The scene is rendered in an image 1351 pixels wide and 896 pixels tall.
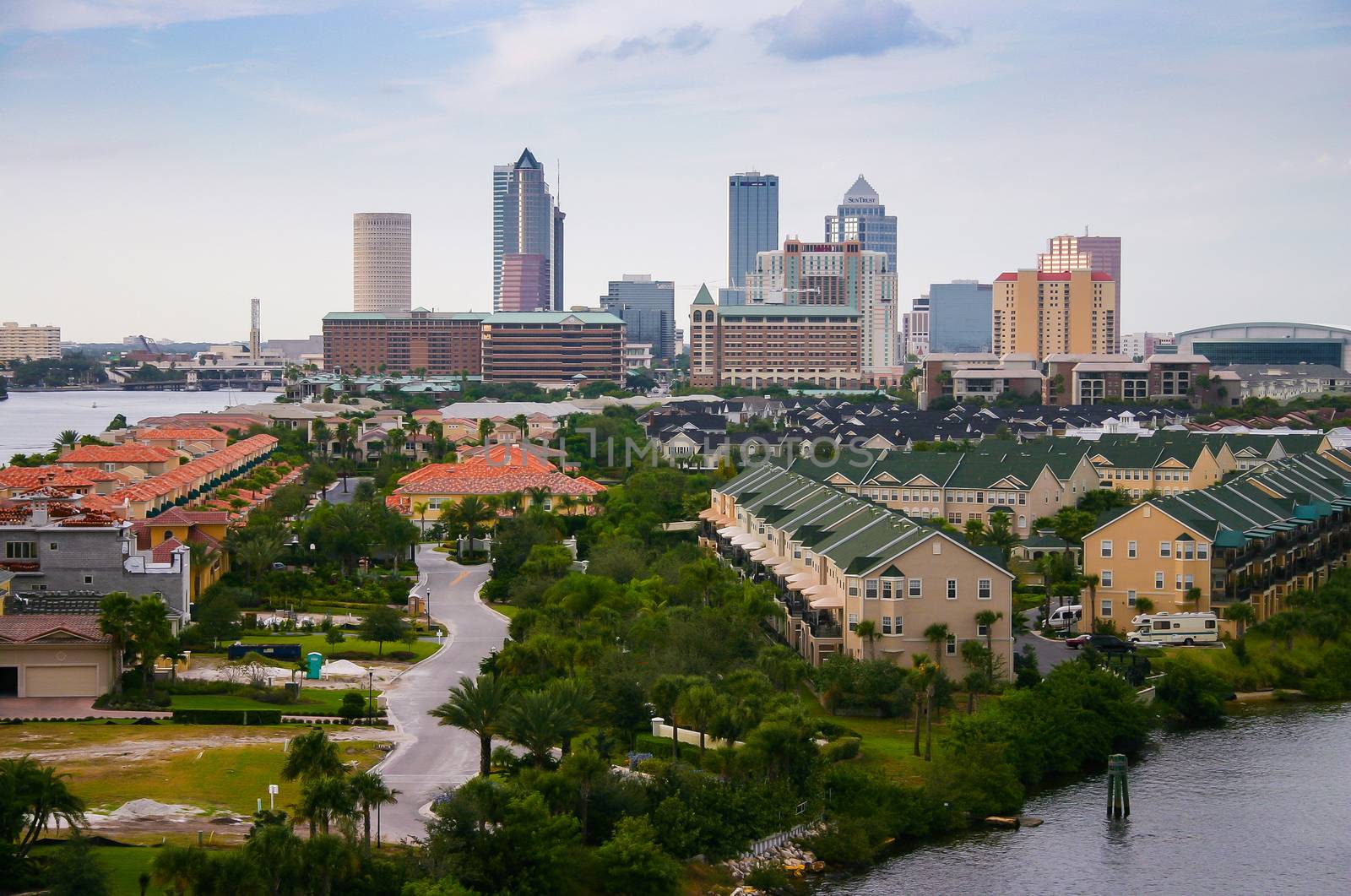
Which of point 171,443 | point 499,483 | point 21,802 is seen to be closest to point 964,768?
point 21,802

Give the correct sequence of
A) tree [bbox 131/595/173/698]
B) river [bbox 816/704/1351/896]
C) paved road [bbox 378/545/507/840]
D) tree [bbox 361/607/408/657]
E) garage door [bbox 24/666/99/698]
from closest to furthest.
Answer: river [bbox 816/704/1351/896] → paved road [bbox 378/545/507/840] → tree [bbox 131/595/173/698] → garage door [bbox 24/666/99/698] → tree [bbox 361/607/408/657]

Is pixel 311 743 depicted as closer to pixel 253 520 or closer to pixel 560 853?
pixel 560 853

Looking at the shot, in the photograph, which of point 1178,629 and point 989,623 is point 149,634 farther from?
point 1178,629

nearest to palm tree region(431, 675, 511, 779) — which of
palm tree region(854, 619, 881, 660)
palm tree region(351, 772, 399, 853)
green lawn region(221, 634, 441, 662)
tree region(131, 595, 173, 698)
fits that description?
palm tree region(351, 772, 399, 853)

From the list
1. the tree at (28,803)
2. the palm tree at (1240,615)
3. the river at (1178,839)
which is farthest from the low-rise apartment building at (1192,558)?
the tree at (28,803)

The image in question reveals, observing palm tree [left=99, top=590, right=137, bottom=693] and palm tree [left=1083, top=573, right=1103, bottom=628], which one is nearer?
palm tree [left=99, top=590, right=137, bottom=693]

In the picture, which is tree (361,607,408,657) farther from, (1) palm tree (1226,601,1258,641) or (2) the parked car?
(1) palm tree (1226,601,1258,641)

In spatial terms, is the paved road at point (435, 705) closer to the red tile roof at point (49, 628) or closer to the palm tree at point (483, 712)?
the palm tree at point (483, 712)

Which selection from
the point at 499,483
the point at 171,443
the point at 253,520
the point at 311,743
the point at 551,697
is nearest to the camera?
the point at 311,743
